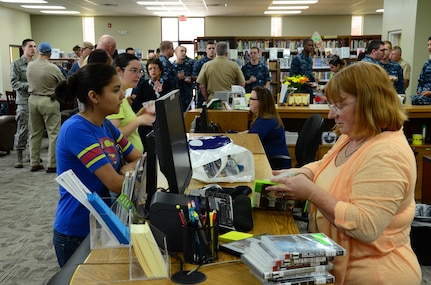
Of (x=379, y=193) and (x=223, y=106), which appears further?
(x=223, y=106)

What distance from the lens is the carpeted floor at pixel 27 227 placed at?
3117 mm

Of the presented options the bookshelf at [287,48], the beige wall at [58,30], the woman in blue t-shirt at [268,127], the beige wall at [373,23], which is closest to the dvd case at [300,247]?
the woman in blue t-shirt at [268,127]

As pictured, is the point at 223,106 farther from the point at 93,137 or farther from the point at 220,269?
the point at 220,269

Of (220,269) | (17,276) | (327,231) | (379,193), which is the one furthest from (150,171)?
(17,276)

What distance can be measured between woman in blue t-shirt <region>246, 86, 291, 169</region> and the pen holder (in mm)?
2611

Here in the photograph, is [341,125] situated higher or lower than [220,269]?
higher

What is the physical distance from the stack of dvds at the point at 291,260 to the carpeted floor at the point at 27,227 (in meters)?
2.10

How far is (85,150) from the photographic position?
184 cm

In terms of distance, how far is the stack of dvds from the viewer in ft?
3.89

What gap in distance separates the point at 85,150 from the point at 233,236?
73cm

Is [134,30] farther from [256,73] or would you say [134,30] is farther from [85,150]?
[85,150]

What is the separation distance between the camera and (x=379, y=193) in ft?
4.59

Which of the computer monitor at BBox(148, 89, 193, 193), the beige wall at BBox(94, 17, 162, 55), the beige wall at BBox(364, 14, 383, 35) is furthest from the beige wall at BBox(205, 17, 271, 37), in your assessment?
the computer monitor at BBox(148, 89, 193, 193)

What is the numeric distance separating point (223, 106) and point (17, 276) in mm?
2807
